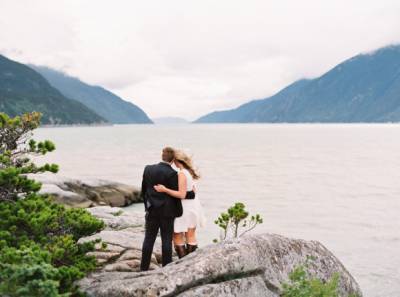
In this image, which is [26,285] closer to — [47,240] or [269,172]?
[47,240]

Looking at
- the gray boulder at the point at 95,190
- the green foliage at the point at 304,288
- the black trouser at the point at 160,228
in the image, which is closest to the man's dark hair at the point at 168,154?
the black trouser at the point at 160,228

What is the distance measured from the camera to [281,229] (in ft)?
76.8

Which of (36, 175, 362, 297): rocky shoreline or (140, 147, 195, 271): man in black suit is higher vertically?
(140, 147, 195, 271): man in black suit

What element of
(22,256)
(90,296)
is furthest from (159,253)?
(22,256)

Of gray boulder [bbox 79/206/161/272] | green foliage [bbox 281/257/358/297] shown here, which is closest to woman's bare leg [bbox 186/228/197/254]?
gray boulder [bbox 79/206/161/272]

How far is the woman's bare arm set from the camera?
28.8ft

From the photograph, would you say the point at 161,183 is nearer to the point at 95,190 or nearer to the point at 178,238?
the point at 178,238

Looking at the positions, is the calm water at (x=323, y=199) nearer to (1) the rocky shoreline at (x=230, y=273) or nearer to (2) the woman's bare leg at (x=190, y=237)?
(2) the woman's bare leg at (x=190, y=237)

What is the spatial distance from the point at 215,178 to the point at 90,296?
3796 centimetres

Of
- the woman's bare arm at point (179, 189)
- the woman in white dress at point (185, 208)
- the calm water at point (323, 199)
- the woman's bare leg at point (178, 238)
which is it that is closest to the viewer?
the woman's bare arm at point (179, 189)

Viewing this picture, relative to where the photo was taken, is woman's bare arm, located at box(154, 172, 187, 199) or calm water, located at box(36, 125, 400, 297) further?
calm water, located at box(36, 125, 400, 297)

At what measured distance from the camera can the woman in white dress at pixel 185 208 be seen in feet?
29.2

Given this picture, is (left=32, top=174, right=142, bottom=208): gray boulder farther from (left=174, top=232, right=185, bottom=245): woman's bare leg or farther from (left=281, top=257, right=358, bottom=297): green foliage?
(left=281, top=257, right=358, bottom=297): green foliage

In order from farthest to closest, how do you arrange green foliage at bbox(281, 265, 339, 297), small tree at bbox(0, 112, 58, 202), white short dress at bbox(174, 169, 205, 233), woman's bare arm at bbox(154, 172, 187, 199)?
1. white short dress at bbox(174, 169, 205, 233)
2. woman's bare arm at bbox(154, 172, 187, 199)
3. small tree at bbox(0, 112, 58, 202)
4. green foliage at bbox(281, 265, 339, 297)
